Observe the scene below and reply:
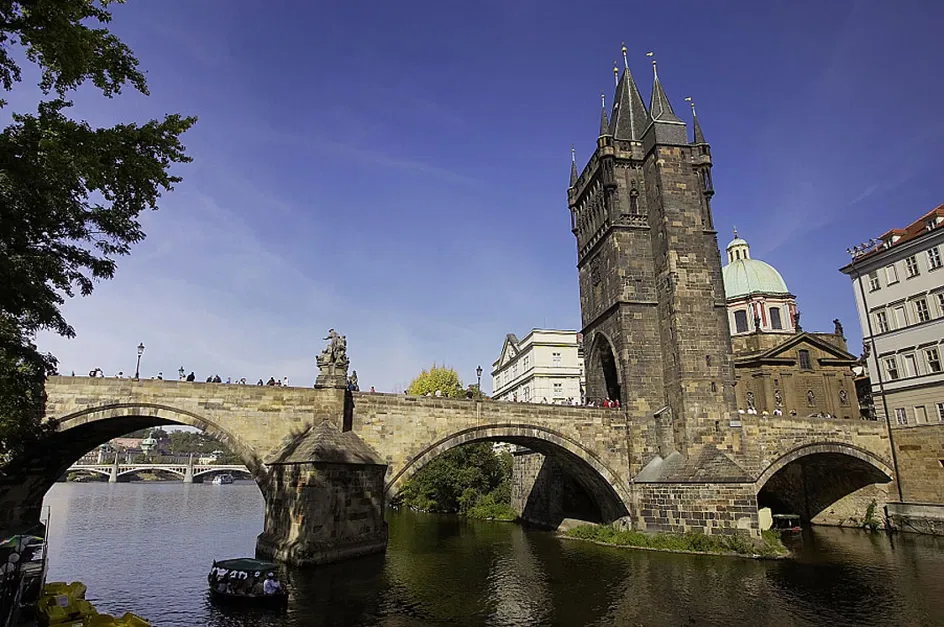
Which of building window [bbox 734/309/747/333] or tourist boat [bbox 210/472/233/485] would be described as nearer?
building window [bbox 734/309/747/333]

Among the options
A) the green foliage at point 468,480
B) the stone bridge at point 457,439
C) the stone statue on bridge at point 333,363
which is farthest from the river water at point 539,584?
the green foliage at point 468,480

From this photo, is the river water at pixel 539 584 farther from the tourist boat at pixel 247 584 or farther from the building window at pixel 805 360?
the building window at pixel 805 360

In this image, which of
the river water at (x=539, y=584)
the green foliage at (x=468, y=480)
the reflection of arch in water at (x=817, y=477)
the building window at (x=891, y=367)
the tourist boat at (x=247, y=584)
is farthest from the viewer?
the green foliage at (x=468, y=480)

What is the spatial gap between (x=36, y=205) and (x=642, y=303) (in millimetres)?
28638

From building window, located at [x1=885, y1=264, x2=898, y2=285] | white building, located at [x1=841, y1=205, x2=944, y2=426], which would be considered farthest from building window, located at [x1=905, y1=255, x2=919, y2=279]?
building window, located at [x1=885, y1=264, x2=898, y2=285]

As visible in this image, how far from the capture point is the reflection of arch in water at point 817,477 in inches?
1305

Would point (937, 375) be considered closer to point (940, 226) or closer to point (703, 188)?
point (940, 226)

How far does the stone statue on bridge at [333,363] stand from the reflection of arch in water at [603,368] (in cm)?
1639

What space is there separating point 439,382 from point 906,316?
152 ft

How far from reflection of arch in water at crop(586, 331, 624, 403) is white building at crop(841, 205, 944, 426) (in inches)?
679

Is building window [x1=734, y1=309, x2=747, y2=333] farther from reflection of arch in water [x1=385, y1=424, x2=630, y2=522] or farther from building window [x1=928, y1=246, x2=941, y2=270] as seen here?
reflection of arch in water [x1=385, y1=424, x2=630, y2=522]

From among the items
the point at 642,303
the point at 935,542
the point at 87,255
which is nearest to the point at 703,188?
the point at 642,303

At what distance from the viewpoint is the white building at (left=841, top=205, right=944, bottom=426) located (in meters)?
33.9

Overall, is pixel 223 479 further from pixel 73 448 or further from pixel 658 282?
pixel 658 282
